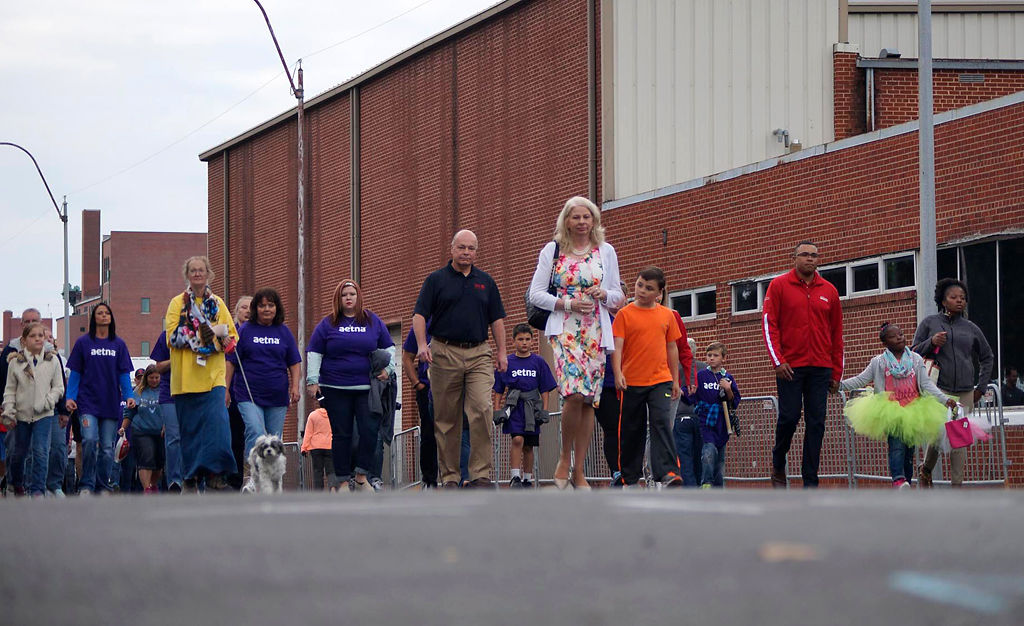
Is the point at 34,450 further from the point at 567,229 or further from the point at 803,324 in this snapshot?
the point at 803,324

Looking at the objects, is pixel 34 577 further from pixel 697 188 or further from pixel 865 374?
pixel 697 188

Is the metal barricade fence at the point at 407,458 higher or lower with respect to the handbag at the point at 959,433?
lower

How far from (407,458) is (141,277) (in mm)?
92022

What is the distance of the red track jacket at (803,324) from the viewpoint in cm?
1202

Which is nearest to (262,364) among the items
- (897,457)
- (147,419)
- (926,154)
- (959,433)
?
(147,419)

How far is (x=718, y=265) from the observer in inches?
995

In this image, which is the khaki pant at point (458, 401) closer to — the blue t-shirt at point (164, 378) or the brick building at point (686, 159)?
the blue t-shirt at point (164, 378)

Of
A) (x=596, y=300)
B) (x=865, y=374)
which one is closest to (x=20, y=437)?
(x=596, y=300)

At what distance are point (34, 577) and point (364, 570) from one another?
1102 millimetres

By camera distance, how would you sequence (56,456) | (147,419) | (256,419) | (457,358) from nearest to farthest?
1. (457,358)
2. (256,419)
3. (56,456)
4. (147,419)

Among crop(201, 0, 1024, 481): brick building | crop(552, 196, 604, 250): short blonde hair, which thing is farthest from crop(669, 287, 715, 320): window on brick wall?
crop(552, 196, 604, 250): short blonde hair

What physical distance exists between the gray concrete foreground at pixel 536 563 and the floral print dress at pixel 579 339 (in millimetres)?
5570

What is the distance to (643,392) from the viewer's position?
11.4 metres

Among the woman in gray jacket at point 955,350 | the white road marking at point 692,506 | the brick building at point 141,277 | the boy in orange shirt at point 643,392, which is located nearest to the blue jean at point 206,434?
the boy in orange shirt at point 643,392
